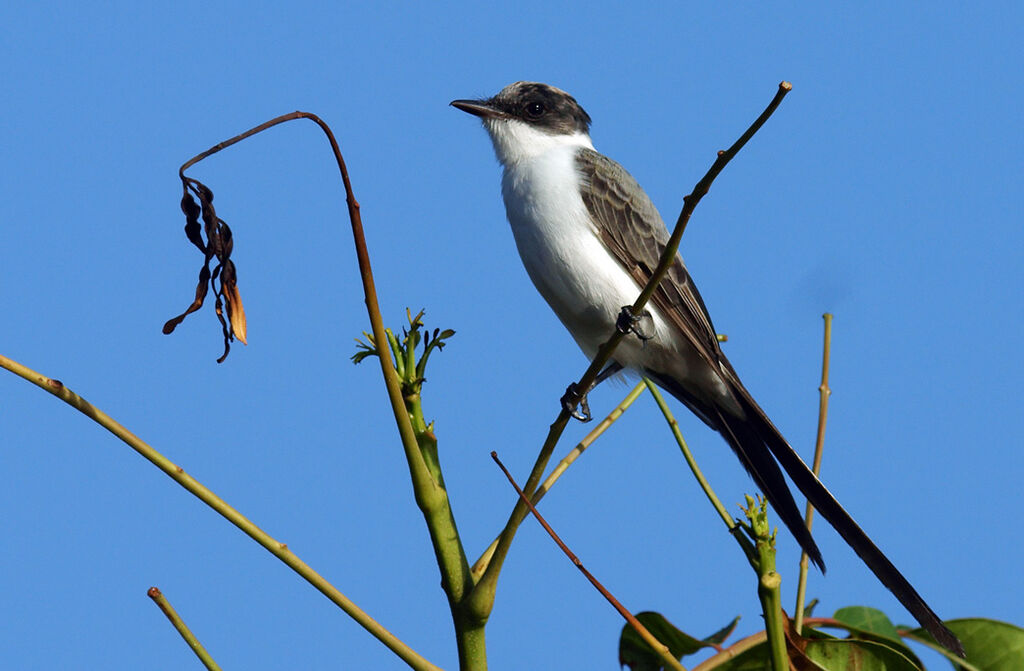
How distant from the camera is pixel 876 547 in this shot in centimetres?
342

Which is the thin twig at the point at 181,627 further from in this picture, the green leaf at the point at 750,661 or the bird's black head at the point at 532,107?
the bird's black head at the point at 532,107

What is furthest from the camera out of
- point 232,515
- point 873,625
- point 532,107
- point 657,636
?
point 532,107

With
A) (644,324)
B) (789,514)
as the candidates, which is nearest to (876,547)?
(789,514)

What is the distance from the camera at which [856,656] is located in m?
2.23

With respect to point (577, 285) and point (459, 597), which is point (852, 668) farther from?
point (577, 285)

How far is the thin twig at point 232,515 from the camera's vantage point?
1.98 meters

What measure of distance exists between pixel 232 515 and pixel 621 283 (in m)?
3.12

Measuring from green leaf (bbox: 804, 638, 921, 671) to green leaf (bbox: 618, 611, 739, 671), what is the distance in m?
0.29

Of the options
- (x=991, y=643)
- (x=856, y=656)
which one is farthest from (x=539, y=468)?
(x=991, y=643)

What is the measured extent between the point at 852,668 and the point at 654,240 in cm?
319

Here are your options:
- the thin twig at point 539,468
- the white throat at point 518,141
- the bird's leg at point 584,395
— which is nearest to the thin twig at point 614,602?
the thin twig at point 539,468

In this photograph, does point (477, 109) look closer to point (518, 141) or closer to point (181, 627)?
point (518, 141)

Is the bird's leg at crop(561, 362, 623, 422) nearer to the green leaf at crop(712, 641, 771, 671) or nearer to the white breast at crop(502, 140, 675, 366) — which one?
the white breast at crop(502, 140, 675, 366)

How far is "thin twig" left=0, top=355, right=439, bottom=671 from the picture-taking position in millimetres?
1978
